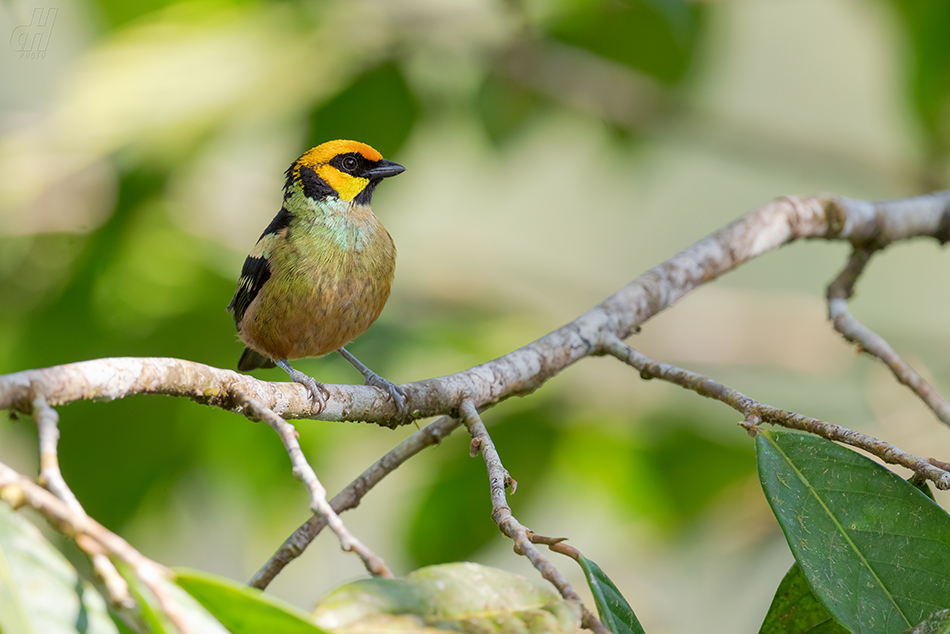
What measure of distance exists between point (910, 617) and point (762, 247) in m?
1.80

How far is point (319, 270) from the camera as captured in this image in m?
3.17

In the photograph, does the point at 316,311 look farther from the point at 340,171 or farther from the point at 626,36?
the point at 626,36

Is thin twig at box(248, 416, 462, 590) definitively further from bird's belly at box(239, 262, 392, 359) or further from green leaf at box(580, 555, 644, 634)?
bird's belly at box(239, 262, 392, 359)

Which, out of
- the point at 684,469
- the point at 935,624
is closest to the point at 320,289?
the point at 935,624

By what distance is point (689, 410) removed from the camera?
16.3 feet

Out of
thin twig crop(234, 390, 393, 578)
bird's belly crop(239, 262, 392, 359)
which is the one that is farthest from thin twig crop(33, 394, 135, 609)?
bird's belly crop(239, 262, 392, 359)

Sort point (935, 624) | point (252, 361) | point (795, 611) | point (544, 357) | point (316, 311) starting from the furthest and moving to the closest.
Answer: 1. point (252, 361)
2. point (316, 311)
3. point (544, 357)
4. point (795, 611)
5. point (935, 624)

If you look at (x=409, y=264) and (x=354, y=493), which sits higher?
(x=409, y=264)

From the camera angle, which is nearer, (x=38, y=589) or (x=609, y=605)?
(x=38, y=589)

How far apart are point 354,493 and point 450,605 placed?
94 cm

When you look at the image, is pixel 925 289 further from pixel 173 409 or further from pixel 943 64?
pixel 173 409

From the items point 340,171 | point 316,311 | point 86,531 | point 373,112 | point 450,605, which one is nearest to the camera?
point 86,531

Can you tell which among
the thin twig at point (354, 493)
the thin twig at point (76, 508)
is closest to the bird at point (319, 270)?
the thin twig at point (354, 493)

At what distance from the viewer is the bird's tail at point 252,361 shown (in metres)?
A: 4.03
